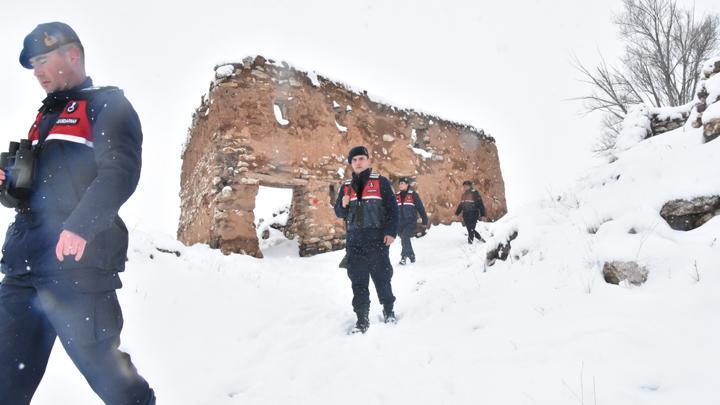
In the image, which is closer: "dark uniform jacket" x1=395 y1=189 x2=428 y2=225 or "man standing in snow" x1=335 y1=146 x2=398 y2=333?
"man standing in snow" x1=335 y1=146 x2=398 y2=333

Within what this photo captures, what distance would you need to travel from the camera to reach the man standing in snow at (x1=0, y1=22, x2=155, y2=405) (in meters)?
1.58

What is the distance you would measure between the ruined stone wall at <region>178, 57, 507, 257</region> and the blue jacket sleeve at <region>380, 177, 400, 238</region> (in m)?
4.52

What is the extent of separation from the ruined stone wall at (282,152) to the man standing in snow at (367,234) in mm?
4386

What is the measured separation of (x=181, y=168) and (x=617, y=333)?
456 inches

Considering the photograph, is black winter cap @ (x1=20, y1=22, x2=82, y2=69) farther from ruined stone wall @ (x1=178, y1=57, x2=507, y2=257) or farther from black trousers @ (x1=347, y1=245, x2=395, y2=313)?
ruined stone wall @ (x1=178, y1=57, x2=507, y2=257)

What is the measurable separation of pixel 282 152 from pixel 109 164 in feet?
23.2

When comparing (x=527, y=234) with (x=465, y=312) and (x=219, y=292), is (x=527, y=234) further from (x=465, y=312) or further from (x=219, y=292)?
(x=219, y=292)

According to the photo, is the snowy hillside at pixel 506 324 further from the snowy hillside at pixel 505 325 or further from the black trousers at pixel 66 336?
the black trousers at pixel 66 336

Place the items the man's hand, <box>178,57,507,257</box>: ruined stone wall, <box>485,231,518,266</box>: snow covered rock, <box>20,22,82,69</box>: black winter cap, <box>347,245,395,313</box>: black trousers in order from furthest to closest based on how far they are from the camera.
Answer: <box>178,57,507,257</box>: ruined stone wall, <box>485,231,518,266</box>: snow covered rock, <box>347,245,395,313</box>: black trousers, <box>20,22,82,69</box>: black winter cap, the man's hand

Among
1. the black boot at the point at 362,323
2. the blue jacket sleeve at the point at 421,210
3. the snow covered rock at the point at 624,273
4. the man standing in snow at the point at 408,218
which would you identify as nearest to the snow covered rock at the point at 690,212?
the snow covered rock at the point at 624,273

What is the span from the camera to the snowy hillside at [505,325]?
6.01 feet

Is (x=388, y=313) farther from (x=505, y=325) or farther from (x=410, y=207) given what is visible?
(x=410, y=207)

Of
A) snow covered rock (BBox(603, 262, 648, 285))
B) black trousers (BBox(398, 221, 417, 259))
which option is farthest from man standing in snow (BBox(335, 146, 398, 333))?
black trousers (BBox(398, 221, 417, 259))

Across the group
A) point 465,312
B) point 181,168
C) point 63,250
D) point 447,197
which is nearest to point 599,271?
point 465,312
